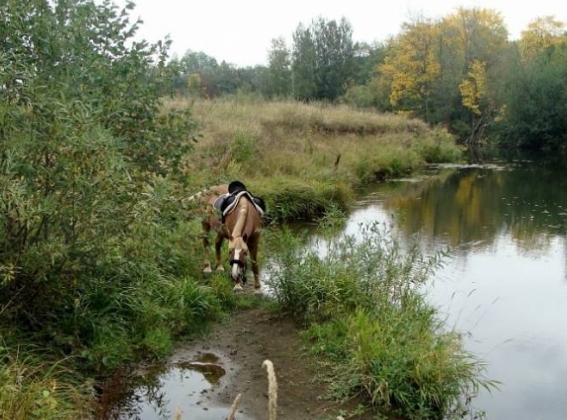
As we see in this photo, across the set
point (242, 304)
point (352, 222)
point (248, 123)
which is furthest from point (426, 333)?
point (248, 123)

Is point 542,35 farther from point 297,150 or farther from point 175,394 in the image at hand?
point 175,394

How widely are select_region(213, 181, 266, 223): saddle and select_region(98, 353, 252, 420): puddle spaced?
2.29m

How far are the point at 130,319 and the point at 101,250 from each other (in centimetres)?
139

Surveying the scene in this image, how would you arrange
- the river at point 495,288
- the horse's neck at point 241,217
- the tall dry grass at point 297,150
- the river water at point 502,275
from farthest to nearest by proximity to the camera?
1. the tall dry grass at point 297,150
2. the horse's neck at point 241,217
3. the river water at point 502,275
4. the river at point 495,288

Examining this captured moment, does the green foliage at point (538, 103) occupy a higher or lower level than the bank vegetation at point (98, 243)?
higher

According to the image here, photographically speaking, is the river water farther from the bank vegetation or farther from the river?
the bank vegetation

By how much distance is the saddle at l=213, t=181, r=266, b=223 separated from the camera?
285 inches

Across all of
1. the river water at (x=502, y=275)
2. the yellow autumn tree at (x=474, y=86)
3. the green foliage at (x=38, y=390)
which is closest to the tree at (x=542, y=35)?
the yellow autumn tree at (x=474, y=86)

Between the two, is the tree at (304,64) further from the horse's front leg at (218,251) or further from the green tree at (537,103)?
the horse's front leg at (218,251)

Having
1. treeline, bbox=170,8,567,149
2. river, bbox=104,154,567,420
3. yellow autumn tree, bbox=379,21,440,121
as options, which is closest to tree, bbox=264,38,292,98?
treeline, bbox=170,8,567,149

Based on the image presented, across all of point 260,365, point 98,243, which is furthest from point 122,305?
point 260,365

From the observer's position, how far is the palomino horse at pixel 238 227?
6.76m

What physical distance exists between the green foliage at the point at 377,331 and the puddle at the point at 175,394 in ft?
3.63

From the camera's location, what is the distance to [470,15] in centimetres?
4697
